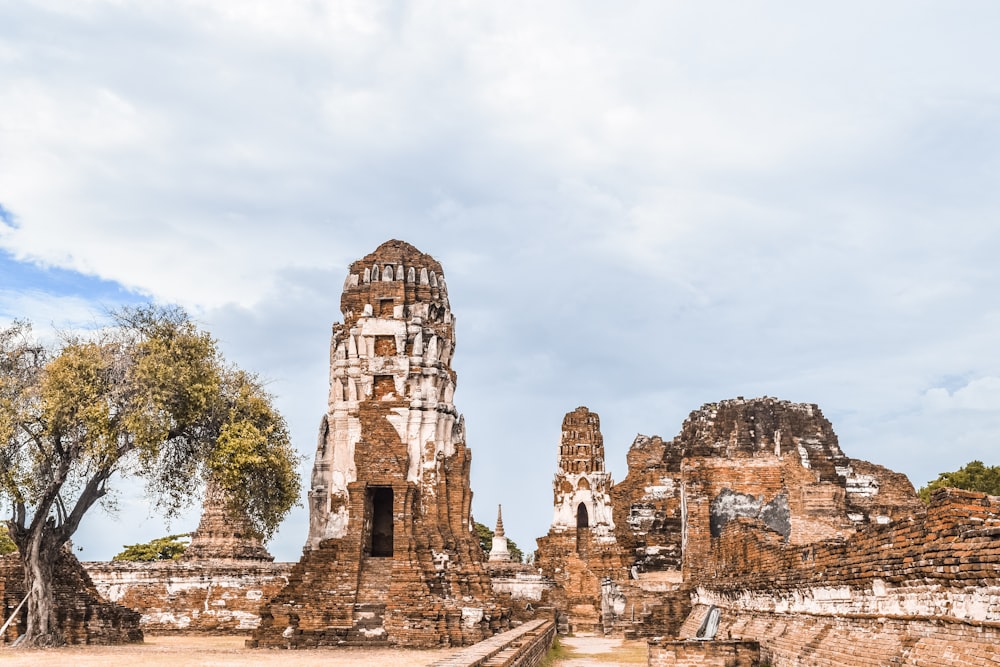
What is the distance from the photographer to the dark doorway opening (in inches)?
782

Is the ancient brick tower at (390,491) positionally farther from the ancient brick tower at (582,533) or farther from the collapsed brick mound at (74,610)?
the ancient brick tower at (582,533)

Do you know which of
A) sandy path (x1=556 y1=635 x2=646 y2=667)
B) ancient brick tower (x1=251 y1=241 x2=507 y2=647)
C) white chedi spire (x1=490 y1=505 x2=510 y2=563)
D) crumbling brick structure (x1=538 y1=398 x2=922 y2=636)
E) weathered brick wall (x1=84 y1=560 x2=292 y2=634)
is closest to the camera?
sandy path (x1=556 y1=635 x2=646 y2=667)

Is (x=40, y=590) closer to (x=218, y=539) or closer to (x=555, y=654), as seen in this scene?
(x=555, y=654)

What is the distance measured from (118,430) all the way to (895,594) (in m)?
12.2

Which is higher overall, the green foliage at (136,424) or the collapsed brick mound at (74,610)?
the green foliage at (136,424)

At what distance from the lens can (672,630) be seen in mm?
21250

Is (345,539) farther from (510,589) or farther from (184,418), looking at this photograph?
(510,589)

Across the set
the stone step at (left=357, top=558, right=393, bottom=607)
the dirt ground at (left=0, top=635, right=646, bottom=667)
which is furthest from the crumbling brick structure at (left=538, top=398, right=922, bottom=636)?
the stone step at (left=357, top=558, right=393, bottom=607)

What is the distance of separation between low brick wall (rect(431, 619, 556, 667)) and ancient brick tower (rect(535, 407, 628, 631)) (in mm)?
10184

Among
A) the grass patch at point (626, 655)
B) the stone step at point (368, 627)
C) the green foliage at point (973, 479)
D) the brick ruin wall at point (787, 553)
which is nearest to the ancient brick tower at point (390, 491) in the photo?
the stone step at point (368, 627)

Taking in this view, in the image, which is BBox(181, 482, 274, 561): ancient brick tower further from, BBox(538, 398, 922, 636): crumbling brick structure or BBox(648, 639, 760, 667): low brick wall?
BBox(648, 639, 760, 667): low brick wall

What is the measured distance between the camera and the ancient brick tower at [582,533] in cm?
2655

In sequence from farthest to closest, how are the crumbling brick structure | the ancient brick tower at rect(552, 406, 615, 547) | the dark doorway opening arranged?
the ancient brick tower at rect(552, 406, 615, 547) → the crumbling brick structure → the dark doorway opening

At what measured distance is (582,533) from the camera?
28938 millimetres
